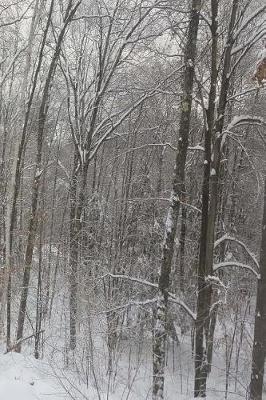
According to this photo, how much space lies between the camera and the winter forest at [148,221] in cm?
998

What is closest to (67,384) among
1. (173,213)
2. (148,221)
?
(173,213)

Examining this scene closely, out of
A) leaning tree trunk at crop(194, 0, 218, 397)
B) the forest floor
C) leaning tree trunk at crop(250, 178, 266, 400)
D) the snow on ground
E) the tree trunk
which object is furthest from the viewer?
the tree trunk

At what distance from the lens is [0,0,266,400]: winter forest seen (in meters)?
9.98

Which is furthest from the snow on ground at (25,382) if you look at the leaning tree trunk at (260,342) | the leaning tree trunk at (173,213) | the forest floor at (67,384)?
the leaning tree trunk at (260,342)

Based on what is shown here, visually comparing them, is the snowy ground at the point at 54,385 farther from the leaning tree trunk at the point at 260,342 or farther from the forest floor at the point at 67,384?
the leaning tree trunk at the point at 260,342

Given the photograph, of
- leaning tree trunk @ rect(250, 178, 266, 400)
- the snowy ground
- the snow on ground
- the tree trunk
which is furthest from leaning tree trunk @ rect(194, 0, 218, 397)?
the snow on ground

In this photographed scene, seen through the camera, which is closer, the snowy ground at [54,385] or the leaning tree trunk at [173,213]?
the snowy ground at [54,385]

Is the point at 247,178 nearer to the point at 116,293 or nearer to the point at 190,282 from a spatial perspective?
the point at 190,282

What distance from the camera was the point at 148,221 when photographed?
1744 centimetres

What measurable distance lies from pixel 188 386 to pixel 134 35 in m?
10.7

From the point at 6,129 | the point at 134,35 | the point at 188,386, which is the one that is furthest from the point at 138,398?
the point at 6,129

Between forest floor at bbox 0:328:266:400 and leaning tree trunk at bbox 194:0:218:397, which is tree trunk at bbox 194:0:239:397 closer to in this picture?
leaning tree trunk at bbox 194:0:218:397

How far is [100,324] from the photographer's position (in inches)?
480

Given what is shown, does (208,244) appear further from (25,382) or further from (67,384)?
(25,382)
